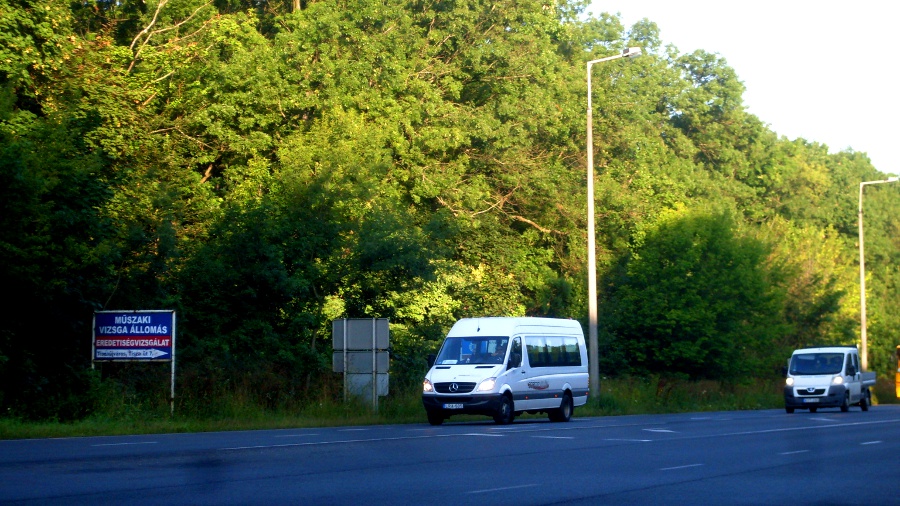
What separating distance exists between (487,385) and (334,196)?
12.3 metres

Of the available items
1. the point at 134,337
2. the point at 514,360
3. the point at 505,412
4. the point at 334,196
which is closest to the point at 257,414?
the point at 134,337

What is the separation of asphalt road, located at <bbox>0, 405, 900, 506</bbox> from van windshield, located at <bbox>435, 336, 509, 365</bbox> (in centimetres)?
303

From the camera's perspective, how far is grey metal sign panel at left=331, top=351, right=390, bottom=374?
2884 cm

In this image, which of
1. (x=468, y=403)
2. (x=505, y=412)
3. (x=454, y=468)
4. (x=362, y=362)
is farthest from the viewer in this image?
(x=362, y=362)

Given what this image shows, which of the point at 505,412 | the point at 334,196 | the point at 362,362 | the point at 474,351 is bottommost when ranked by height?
the point at 505,412

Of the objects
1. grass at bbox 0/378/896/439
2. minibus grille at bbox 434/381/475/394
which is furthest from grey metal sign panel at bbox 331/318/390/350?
minibus grille at bbox 434/381/475/394

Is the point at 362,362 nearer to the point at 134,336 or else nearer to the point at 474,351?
the point at 474,351

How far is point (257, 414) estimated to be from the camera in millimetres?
26141

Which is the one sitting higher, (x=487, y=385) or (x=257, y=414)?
(x=487, y=385)

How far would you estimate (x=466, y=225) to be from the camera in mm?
43719

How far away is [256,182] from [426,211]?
7947 millimetres

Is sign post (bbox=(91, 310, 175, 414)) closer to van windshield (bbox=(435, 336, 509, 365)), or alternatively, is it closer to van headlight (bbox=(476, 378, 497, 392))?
van windshield (bbox=(435, 336, 509, 365))

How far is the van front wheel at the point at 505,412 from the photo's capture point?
24.9 m

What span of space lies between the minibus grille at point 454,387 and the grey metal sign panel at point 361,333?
401cm
